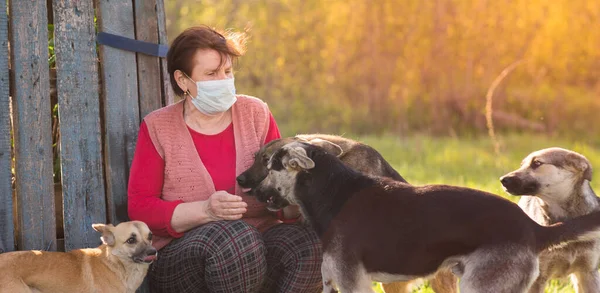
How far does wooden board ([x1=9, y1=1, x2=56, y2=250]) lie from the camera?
4.57 meters

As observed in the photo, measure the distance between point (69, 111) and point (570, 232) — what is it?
2.87 meters

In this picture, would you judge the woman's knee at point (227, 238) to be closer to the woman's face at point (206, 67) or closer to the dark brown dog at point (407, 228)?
the dark brown dog at point (407, 228)

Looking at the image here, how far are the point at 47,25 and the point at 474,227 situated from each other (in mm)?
2674

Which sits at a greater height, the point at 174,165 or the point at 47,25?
the point at 47,25

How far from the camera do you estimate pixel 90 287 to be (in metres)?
4.60

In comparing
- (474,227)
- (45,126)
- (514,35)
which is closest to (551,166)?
(474,227)

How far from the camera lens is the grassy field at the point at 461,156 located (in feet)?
31.4

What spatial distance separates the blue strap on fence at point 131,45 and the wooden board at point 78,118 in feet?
0.27

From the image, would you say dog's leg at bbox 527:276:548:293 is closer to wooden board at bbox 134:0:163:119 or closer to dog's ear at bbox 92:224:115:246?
dog's ear at bbox 92:224:115:246

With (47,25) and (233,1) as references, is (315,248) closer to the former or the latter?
(47,25)

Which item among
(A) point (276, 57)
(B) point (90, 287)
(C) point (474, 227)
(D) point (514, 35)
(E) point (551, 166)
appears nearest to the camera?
(C) point (474, 227)

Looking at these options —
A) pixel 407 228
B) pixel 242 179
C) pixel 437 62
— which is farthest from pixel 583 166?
pixel 437 62

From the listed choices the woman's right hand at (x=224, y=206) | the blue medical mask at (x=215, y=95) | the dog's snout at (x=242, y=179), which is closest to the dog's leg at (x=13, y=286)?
the woman's right hand at (x=224, y=206)

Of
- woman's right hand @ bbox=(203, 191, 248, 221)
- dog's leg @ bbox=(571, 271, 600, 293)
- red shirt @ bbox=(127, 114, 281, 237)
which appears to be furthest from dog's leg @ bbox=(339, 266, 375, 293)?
dog's leg @ bbox=(571, 271, 600, 293)
